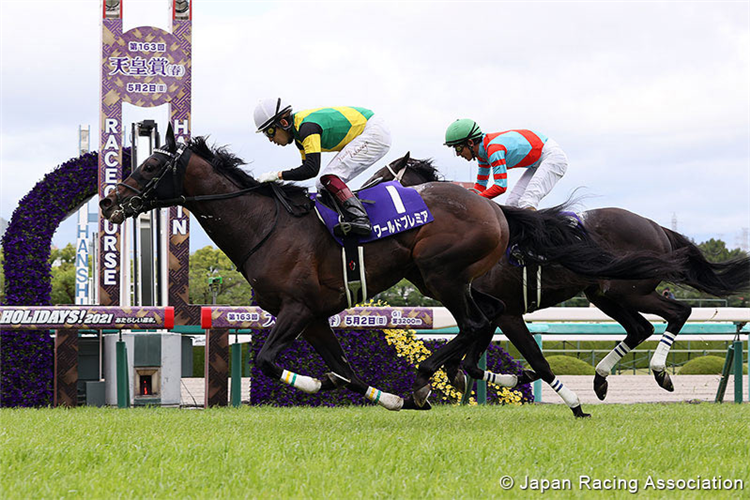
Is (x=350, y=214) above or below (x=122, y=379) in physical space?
above

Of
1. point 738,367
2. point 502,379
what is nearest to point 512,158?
point 502,379

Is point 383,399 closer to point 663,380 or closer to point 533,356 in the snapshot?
point 533,356

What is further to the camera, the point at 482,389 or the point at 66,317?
the point at 482,389

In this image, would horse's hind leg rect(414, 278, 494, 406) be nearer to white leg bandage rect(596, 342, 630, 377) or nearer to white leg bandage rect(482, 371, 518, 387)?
white leg bandage rect(482, 371, 518, 387)

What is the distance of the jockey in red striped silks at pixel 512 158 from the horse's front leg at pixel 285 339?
1876 mm

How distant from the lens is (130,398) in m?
8.30

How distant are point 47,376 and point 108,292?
1.19 meters

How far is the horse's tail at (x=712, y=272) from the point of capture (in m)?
6.70

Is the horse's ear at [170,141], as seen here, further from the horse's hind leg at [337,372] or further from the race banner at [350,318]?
the race banner at [350,318]

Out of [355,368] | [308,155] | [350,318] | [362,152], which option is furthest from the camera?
[355,368]

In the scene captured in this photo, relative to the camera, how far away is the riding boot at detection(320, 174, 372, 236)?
5008mm

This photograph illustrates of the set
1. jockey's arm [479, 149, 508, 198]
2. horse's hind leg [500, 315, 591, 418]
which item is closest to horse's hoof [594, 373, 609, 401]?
horse's hind leg [500, 315, 591, 418]

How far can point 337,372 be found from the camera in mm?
5281

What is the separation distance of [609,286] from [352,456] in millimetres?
3264
